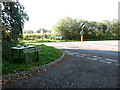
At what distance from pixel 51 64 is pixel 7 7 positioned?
3.96 m

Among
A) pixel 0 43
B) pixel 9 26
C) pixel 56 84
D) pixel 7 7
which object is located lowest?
pixel 56 84

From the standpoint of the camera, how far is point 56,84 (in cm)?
338

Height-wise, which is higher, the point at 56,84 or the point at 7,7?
the point at 7,7

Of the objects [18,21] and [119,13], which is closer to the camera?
[119,13]

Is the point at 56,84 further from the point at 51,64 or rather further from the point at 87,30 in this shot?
the point at 87,30

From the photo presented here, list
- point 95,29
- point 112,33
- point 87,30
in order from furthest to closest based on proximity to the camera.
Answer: point 112,33 < point 95,29 < point 87,30

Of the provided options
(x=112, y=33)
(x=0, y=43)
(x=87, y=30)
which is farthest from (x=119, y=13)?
(x=112, y=33)

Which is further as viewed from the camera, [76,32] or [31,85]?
[76,32]

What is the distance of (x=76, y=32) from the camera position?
112 ft

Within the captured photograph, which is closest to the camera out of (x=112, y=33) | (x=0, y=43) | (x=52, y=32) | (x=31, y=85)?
(x=31, y=85)

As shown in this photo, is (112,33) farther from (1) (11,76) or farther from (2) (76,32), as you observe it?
(1) (11,76)

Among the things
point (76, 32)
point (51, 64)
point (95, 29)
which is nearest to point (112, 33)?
point (95, 29)

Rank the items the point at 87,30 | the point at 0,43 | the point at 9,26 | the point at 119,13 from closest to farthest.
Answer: the point at 119,13 < the point at 0,43 < the point at 9,26 < the point at 87,30

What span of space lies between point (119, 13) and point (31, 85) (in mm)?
3838
